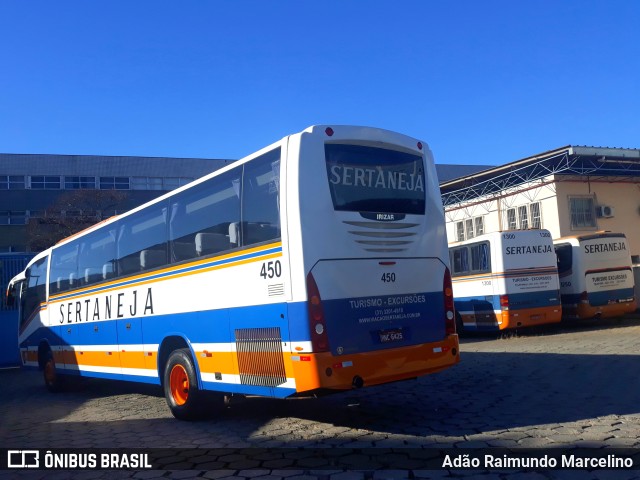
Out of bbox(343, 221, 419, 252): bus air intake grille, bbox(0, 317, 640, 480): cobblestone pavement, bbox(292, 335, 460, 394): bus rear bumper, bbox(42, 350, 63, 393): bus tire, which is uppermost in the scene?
bbox(343, 221, 419, 252): bus air intake grille

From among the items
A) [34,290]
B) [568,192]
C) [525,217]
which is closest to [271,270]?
[34,290]

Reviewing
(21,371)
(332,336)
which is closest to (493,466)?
(332,336)

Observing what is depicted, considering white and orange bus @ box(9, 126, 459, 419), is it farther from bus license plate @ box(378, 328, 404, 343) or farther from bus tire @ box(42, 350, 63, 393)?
bus tire @ box(42, 350, 63, 393)

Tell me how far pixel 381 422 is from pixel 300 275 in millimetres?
2317

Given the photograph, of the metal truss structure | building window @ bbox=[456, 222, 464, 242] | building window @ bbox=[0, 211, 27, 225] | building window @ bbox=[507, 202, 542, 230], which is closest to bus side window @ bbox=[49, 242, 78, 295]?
the metal truss structure

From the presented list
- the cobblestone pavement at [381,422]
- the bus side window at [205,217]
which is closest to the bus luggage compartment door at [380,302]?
the cobblestone pavement at [381,422]

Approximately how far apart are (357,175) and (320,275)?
56.7 inches

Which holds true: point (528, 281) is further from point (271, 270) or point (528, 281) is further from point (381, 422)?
point (271, 270)

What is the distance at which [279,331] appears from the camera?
6.83 meters

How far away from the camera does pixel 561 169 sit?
78.2 feet

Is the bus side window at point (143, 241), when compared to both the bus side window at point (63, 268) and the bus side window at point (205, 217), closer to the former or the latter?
the bus side window at point (205, 217)

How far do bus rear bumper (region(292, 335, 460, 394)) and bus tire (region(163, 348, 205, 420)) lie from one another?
2.23m

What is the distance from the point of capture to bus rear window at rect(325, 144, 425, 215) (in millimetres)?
7121

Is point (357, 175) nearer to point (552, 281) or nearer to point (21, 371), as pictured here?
point (552, 281)
